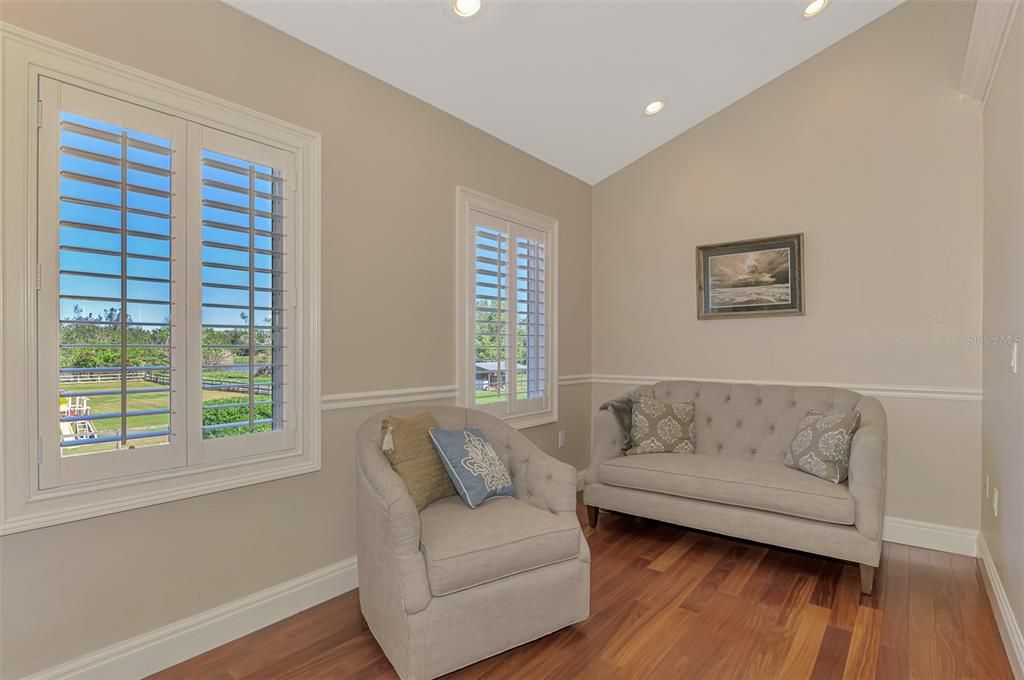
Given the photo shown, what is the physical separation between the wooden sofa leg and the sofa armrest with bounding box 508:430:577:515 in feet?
5.02

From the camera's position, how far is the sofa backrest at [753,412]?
3.43 metres

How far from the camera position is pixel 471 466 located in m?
2.45

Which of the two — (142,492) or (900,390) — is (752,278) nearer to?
(900,390)

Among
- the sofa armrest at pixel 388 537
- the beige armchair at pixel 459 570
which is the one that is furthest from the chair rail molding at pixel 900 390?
the sofa armrest at pixel 388 537

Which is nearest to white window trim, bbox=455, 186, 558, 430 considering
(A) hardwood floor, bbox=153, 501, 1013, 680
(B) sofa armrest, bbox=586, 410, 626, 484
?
(B) sofa armrest, bbox=586, 410, 626, 484

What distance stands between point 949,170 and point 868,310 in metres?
0.92

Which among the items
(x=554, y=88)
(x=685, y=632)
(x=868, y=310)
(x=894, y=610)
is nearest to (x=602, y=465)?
(x=685, y=632)

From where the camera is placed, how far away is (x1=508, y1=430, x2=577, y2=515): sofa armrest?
2418 millimetres

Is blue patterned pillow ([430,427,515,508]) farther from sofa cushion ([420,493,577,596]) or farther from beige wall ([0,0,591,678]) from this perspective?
beige wall ([0,0,591,678])

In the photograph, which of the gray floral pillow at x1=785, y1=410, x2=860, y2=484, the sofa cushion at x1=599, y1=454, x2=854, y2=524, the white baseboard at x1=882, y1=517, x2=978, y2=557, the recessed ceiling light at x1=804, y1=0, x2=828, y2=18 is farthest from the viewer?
the white baseboard at x1=882, y1=517, x2=978, y2=557

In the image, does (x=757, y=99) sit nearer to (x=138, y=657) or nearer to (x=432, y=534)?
(x=432, y=534)

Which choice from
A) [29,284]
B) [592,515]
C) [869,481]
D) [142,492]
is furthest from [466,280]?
[869,481]

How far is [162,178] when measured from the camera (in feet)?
6.82

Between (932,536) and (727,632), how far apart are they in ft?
6.15
